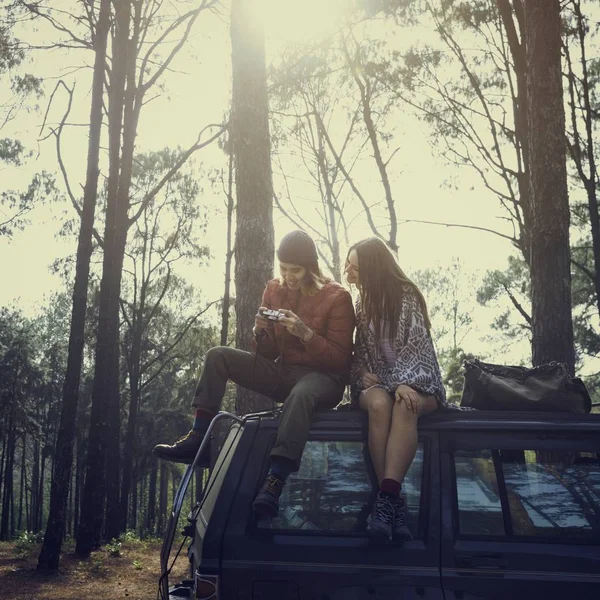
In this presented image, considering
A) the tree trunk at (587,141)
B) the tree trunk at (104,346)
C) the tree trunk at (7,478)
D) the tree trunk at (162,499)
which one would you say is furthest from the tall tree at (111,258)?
the tree trunk at (162,499)

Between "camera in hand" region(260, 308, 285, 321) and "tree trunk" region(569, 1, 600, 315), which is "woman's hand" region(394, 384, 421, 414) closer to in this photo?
"camera in hand" region(260, 308, 285, 321)

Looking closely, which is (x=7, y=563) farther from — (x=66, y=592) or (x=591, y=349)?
(x=591, y=349)

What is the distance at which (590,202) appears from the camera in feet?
56.2

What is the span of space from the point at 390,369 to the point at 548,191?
201 inches

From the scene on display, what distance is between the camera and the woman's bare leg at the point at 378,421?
11.8 ft

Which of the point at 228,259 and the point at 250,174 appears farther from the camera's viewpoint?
the point at 228,259

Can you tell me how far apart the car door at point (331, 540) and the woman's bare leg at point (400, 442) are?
8 centimetres

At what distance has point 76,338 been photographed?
13.2m

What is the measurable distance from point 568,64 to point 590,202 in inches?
119

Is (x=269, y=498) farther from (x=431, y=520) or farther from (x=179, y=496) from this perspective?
(x=431, y=520)

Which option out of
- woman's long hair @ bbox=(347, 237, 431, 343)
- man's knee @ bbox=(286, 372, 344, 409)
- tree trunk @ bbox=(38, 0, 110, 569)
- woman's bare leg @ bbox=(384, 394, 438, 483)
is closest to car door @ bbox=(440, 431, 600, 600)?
woman's bare leg @ bbox=(384, 394, 438, 483)

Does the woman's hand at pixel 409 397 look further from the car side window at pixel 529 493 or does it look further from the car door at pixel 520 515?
the car side window at pixel 529 493

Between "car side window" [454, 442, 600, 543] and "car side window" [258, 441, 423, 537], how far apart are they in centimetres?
23

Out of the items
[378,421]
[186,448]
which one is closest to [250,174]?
[186,448]
